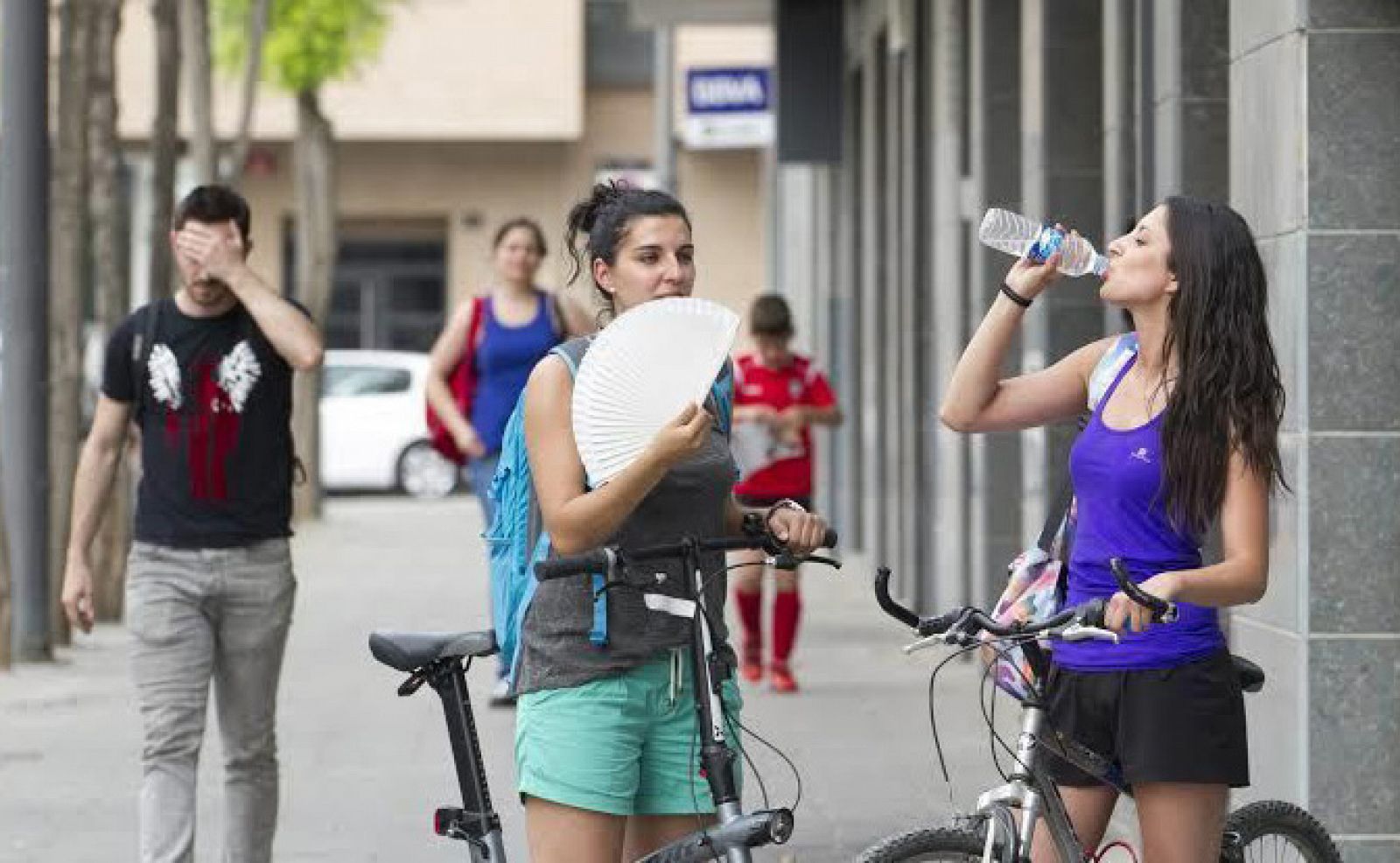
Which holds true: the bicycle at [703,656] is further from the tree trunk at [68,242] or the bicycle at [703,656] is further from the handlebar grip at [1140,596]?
the tree trunk at [68,242]

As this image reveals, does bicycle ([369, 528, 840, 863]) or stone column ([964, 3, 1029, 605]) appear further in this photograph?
stone column ([964, 3, 1029, 605])

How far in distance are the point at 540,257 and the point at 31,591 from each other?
11.5 ft

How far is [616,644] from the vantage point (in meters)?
4.95

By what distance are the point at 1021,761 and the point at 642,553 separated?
71cm

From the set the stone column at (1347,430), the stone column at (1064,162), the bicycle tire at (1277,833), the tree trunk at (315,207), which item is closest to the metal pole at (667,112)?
the tree trunk at (315,207)

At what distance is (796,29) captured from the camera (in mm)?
22125

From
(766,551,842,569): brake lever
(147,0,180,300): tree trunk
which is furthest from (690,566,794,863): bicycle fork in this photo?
(147,0,180,300): tree trunk

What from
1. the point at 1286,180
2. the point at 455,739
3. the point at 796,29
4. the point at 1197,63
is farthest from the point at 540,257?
the point at 796,29

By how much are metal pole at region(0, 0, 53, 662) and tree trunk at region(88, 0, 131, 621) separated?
4.69ft

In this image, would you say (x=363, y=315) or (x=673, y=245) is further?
(x=363, y=315)

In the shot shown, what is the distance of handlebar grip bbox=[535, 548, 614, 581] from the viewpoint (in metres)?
4.73

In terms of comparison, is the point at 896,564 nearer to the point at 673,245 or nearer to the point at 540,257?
the point at 540,257

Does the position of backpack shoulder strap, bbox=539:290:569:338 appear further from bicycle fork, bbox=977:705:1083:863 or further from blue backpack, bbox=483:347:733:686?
bicycle fork, bbox=977:705:1083:863

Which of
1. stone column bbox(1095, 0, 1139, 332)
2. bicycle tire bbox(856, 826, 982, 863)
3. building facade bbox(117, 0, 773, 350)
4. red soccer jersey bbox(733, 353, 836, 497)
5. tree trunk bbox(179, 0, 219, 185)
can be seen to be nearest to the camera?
bicycle tire bbox(856, 826, 982, 863)
